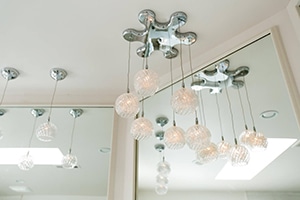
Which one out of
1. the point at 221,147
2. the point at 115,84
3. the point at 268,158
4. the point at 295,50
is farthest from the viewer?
the point at 115,84

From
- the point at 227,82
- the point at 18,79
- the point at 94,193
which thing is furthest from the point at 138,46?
the point at 94,193

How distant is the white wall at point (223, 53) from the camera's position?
4.03 feet

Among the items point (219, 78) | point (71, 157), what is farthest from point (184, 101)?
point (71, 157)

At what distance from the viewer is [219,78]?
1.60 metres

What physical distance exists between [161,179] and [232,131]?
540mm

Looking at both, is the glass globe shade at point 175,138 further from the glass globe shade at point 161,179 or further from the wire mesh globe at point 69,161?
the wire mesh globe at point 69,161

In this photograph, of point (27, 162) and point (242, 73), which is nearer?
point (242, 73)

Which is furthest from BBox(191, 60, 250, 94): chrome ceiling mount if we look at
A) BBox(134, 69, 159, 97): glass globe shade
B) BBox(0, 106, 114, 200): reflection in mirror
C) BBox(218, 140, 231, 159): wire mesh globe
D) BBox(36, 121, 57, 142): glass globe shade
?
BBox(36, 121, 57, 142): glass globe shade

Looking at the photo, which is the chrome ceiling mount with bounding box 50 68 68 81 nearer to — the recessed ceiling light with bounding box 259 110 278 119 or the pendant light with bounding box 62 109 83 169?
the pendant light with bounding box 62 109 83 169

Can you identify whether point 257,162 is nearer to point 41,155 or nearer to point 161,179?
point 161,179

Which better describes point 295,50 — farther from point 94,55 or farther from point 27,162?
point 27,162

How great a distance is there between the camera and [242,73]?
153 centimetres

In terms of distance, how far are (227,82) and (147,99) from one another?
558 mm

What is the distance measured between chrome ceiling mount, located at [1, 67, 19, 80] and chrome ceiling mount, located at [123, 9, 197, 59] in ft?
2.76
